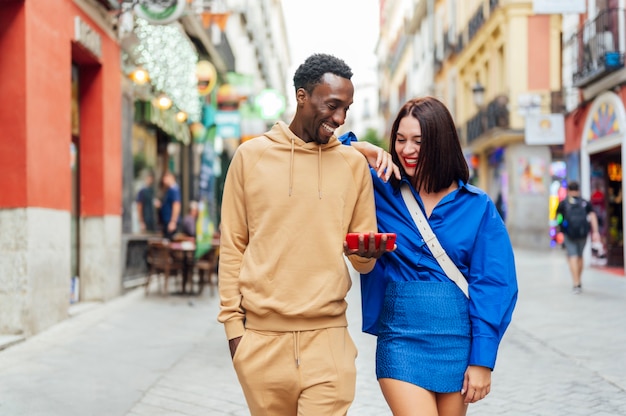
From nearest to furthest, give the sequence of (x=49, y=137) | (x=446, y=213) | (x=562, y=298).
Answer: (x=446, y=213), (x=49, y=137), (x=562, y=298)

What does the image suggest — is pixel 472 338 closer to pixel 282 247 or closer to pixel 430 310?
pixel 430 310

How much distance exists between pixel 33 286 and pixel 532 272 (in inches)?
455

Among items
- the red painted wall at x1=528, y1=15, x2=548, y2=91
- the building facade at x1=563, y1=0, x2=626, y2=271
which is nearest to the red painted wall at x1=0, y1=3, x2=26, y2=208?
the building facade at x1=563, y1=0, x2=626, y2=271

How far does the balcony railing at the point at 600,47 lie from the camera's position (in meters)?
16.4

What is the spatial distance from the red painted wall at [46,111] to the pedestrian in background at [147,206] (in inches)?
136

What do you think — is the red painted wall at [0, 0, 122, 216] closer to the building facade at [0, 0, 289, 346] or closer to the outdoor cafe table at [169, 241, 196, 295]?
the building facade at [0, 0, 289, 346]

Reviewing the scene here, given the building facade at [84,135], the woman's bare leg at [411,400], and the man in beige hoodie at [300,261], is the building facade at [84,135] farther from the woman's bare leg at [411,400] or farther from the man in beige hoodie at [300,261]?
→ the woman's bare leg at [411,400]

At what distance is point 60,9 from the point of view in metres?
9.82

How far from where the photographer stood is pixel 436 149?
2945 mm

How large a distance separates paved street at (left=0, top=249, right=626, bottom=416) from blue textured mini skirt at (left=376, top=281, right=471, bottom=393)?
275cm

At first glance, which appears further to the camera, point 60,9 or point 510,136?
point 510,136

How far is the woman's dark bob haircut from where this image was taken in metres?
2.95

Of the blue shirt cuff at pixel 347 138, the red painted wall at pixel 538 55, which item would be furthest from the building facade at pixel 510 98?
the blue shirt cuff at pixel 347 138

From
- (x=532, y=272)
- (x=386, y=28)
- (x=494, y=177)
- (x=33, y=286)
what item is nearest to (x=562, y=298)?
(x=532, y=272)
